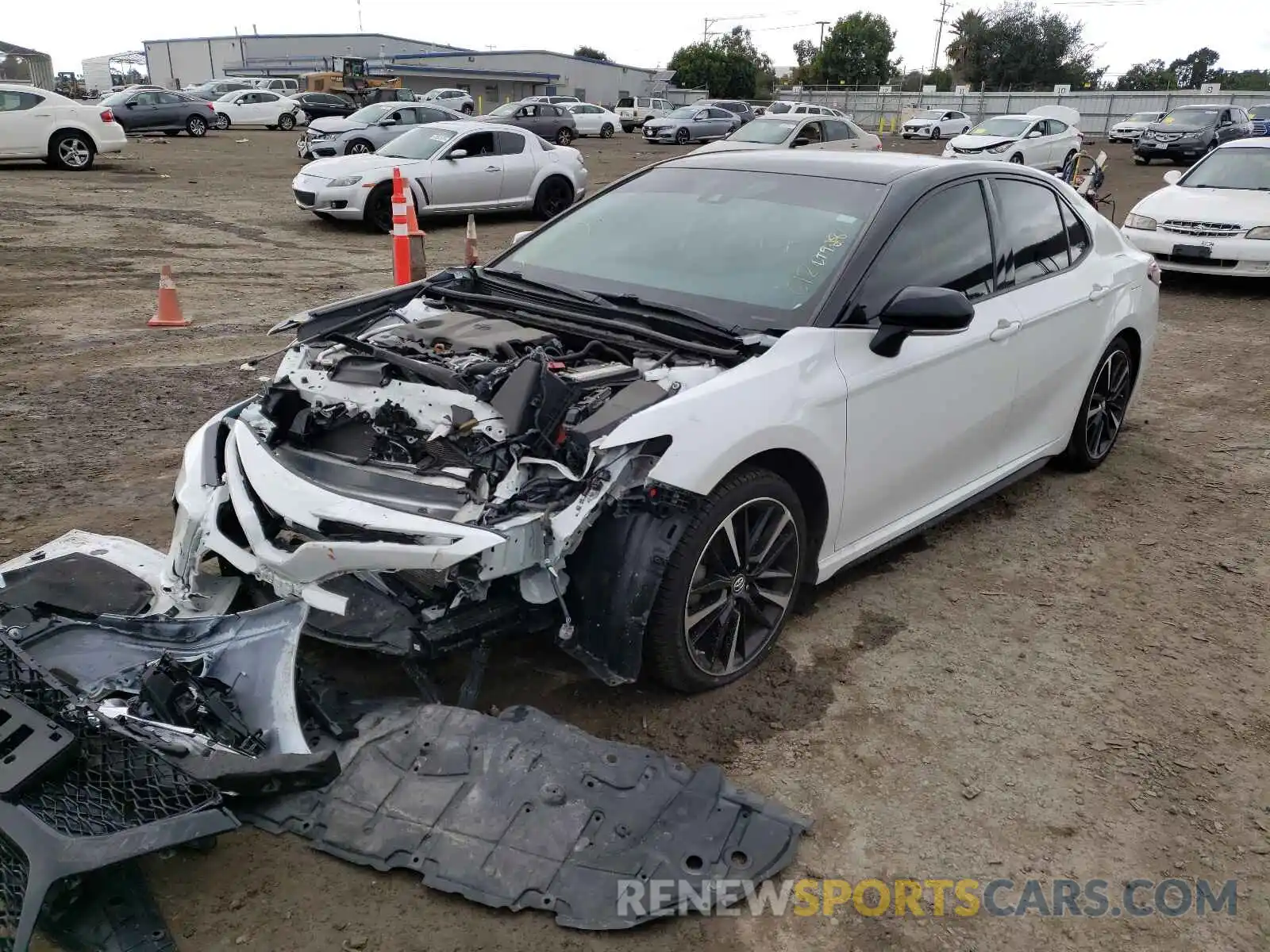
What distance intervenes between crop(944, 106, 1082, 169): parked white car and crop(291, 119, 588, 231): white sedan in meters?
10.9

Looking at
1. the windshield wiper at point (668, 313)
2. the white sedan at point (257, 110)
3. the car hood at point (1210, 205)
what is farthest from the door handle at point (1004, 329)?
the white sedan at point (257, 110)

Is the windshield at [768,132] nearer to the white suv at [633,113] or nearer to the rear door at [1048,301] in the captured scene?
the rear door at [1048,301]

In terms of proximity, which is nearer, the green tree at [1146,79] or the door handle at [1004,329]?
the door handle at [1004,329]

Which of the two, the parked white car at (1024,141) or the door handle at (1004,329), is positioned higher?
the parked white car at (1024,141)

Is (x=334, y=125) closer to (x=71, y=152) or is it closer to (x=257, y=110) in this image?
(x=71, y=152)

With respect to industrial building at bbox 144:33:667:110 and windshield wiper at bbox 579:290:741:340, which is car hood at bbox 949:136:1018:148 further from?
industrial building at bbox 144:33:667:110

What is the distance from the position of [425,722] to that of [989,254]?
3046 millimetres

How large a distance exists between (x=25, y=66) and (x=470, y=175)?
120 ft

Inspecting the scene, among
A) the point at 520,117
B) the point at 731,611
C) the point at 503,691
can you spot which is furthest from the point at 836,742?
the point at 520,117

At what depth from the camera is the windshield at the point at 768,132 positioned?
59.2ft

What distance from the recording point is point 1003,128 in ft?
73.7

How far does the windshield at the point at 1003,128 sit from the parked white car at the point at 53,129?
18.7 meters

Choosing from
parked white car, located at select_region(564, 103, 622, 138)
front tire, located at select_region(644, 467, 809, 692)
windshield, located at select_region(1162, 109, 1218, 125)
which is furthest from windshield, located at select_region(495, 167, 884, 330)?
parked white car, located at select_region(564, 103, 622, 138)

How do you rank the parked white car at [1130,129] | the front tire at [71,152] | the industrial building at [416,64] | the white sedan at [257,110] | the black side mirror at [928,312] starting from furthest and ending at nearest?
1. the industrial building at [416,64]
2. the white sedan at [257,110]
3. the parked white car at [1130,129]
4. the front tire at [71,152]
5. the black side mirror at [928,312]
